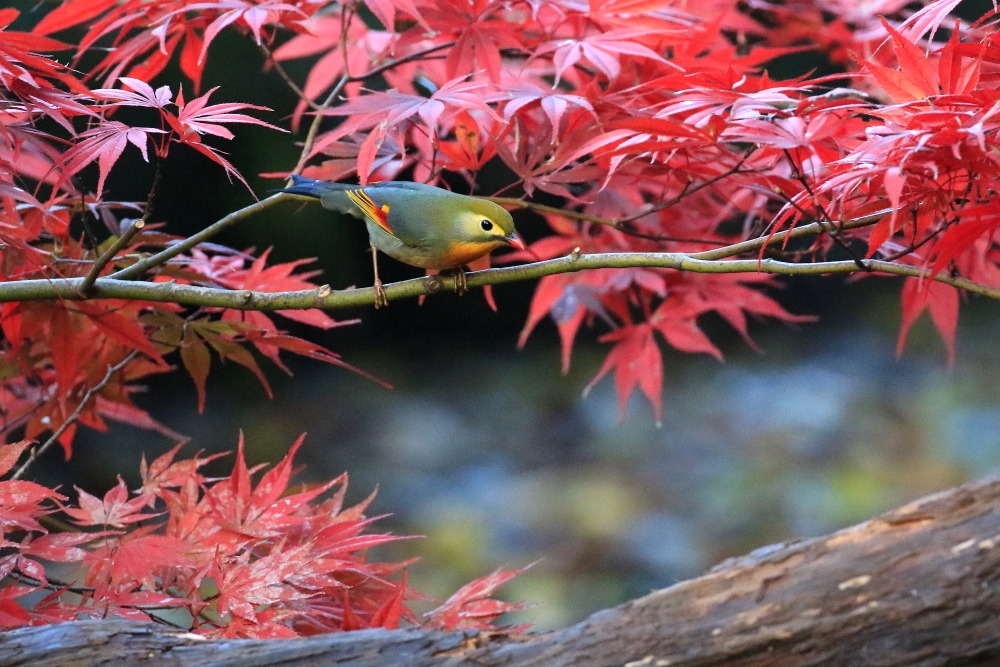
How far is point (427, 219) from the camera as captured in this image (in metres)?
1.04

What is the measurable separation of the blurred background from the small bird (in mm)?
1631

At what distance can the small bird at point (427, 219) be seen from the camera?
40.5 inches

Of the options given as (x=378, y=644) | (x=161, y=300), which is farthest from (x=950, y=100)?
(x=161, y=300)

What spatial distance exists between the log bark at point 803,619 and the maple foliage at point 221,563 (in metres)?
0.07

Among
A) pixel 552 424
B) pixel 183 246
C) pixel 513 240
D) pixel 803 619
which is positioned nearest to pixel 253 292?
pixel 183 246

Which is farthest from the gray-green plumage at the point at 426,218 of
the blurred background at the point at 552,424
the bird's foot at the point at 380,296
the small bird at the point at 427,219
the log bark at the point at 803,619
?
the blurred background at the point at 552,424

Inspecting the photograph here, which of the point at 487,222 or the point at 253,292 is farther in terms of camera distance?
the point at 487,222

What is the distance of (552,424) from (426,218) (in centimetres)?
223

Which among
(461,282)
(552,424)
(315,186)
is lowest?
(552,424)

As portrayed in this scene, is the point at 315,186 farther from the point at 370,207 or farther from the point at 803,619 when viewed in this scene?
the point at 803,619

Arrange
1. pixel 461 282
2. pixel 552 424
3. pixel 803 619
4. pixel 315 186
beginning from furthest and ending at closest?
pixel 552 424, pixel 315 186, pixel 461 282, pixel 803 619

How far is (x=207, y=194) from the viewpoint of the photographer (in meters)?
2.92

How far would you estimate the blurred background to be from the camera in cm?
264

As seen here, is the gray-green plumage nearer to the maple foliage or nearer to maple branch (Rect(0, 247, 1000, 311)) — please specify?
maple branch (Rect(0, 247, 1000, 311))
